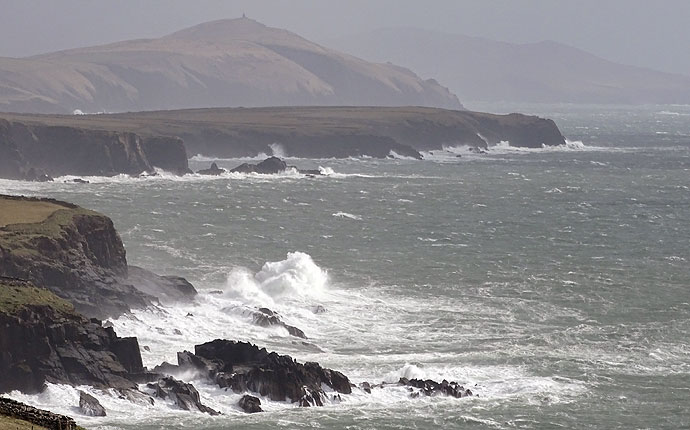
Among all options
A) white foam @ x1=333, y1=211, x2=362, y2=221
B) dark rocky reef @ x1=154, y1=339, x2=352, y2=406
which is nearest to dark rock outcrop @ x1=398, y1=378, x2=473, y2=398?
dark rocky reef @ x1=154, y1=339, x2=352, y2=406

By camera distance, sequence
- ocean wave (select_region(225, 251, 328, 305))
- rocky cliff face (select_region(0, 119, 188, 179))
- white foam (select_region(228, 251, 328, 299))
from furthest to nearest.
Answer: rocky cliff face (select_region(0, 119, 188, 179)), white foam (select_region(228, 251, 328, 299)), ocean wave (select_region(225, 251, 328, 305))

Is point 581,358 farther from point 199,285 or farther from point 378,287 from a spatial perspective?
point 199,285

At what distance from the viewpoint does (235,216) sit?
126500 millimetres

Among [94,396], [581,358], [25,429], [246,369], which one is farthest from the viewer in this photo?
[581,358]

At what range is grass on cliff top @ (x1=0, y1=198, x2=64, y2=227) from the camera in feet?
271

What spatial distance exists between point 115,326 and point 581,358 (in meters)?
24.8

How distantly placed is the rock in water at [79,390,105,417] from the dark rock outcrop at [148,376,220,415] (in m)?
3.39

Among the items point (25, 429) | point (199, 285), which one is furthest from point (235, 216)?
point (25, 429)

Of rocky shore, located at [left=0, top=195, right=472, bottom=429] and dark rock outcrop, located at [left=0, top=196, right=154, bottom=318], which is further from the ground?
dark rock outcrop, located at [left=0, top=196, right=154, bottom=318]

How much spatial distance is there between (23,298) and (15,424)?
71.8 ft

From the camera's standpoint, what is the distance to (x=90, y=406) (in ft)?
190

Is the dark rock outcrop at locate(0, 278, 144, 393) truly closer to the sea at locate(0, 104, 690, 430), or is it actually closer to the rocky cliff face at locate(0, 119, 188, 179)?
the sea at locate(0, 104, 690, 430)

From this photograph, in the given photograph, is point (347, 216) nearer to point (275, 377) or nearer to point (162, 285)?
point (162, 285)

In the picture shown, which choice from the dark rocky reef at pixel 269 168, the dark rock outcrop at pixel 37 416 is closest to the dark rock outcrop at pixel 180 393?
the dark rock outcrop at pixel 37 416
